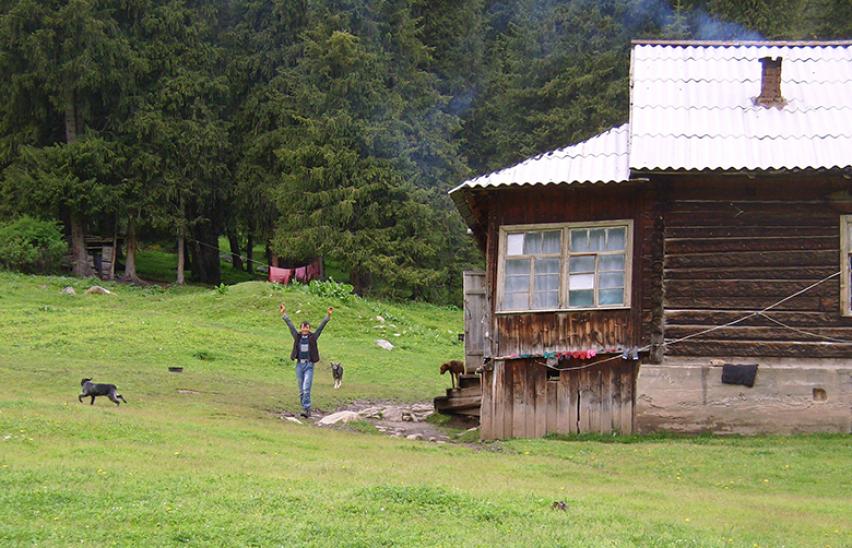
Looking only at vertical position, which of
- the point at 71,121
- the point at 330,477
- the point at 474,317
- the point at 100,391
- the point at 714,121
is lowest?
the point at 330,477

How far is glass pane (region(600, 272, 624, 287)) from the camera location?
66.4 ft

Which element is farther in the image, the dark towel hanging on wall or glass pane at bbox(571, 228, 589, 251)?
glass pane at bbox(571, 228, 589, 251)

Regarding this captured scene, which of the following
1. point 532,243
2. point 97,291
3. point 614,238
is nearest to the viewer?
point 614,238

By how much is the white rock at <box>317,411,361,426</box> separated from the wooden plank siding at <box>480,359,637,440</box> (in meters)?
2.76

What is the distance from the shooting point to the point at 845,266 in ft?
64.2

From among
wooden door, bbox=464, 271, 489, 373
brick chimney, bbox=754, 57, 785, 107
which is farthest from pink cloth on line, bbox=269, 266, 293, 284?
brick chimney, bbox=754, 57, 785, 107

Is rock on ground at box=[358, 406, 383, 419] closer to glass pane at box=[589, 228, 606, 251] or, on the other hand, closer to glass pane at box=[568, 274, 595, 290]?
glass pane at box=[568, 274, 595, 290]

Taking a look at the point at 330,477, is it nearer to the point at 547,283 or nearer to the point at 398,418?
the point at 547,283

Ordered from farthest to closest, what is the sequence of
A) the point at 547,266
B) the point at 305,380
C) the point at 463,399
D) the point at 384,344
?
the point at 384,344 → the point at 463,399 → the point at 305,380 → the point at 547,266

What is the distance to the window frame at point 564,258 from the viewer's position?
66.1 ft

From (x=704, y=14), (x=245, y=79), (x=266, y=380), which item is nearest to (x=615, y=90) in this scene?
(x=704, y=14)

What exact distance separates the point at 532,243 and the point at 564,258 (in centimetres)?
63

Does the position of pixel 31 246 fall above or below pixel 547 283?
above

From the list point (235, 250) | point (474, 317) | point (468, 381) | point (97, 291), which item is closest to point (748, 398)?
point (474, 317)
